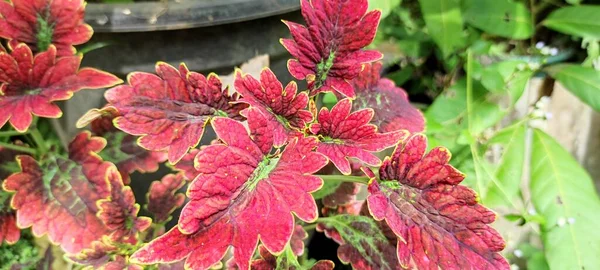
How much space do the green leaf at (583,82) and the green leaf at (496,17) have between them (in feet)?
0.44

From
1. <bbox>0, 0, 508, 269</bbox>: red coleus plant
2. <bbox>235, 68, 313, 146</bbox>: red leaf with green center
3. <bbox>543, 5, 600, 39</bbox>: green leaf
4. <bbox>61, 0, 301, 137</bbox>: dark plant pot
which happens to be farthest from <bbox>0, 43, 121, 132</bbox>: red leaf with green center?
<bbox>543, 5, 600, 39</bbox>: green leaf

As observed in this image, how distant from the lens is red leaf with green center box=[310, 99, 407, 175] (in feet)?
2.03

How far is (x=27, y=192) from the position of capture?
2.46 ft

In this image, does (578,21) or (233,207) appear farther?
(578,21)

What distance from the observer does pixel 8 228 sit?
792 millimetres

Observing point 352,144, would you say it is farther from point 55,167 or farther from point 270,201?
point 55,167

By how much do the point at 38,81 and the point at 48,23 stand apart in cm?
10

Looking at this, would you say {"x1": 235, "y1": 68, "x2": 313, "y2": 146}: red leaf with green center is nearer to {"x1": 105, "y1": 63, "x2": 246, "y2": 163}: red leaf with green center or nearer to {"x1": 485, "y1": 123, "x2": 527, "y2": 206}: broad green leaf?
{"x1": 105, "y1": 63, "x2": 246, "y2": 163}: red leaf with green center

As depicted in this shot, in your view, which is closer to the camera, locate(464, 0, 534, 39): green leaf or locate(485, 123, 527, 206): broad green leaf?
locate(485, 123, 527, 206): broad green leaf

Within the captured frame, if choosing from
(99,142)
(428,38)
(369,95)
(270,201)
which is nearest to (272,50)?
(369,95)

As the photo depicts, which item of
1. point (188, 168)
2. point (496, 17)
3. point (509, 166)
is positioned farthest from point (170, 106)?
point (496, 17)

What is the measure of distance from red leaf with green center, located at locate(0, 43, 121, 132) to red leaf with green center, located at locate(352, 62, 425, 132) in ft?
1.15

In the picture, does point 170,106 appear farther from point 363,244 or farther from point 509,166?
point 509,166

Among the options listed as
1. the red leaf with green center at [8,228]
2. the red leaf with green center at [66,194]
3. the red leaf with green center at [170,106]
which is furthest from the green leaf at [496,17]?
the red leaf with green center at [8,228]
